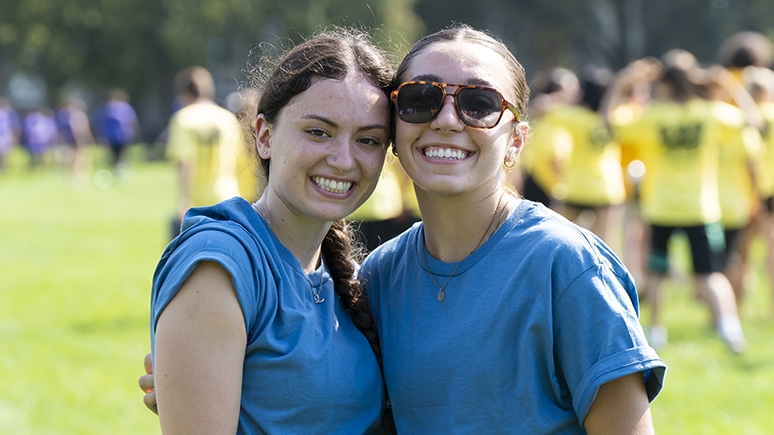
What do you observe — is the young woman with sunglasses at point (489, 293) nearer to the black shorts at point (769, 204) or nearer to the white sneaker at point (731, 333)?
the white sneaker at point (731, 333)

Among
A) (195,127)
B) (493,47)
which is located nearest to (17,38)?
(195,127)

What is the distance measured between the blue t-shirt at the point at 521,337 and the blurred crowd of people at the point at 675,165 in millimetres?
5863

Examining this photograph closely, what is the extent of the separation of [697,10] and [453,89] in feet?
139

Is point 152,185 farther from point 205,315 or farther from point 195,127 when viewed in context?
point 205,315

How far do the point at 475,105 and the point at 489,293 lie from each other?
0.50 metres

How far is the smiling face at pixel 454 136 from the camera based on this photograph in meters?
2.54

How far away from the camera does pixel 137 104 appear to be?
166 ft

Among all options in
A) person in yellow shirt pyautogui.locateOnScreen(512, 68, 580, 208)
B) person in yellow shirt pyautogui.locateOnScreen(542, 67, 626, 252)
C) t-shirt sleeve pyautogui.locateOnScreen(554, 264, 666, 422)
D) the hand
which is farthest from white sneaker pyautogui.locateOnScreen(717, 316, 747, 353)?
the hand

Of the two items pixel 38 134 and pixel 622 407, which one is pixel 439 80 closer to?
pixel 622 407

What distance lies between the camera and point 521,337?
2.35 meters

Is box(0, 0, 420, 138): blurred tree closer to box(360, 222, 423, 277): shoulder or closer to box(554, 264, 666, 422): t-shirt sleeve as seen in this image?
box(360, 222, 423, 277): shoulder

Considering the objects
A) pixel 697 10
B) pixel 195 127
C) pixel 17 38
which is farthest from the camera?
pixel 17 38

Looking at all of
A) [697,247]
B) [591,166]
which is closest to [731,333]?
[697,247]

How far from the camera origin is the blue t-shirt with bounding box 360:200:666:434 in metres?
2.28
